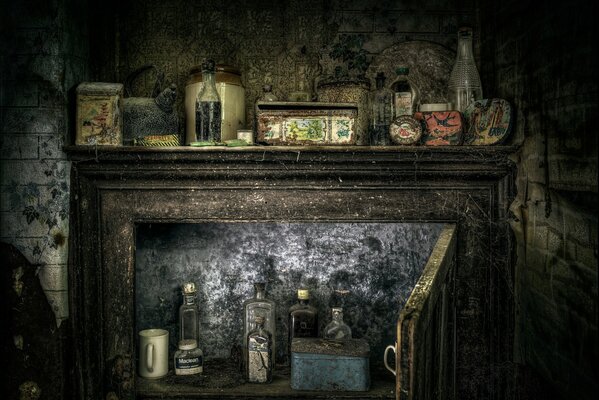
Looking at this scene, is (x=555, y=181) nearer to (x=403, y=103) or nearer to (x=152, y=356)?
(x=403, y=103)

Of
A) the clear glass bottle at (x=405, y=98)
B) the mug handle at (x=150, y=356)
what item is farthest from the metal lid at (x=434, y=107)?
the mug handle at (x=150, y=356)

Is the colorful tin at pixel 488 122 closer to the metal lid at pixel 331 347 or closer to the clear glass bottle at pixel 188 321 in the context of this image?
the metal lid at pixel 331 347

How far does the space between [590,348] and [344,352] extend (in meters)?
0.90

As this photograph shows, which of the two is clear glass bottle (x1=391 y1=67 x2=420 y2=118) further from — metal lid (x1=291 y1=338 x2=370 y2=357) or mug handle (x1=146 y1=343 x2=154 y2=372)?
mug handle (x1=146 y1=343 x2=154 y2=372)

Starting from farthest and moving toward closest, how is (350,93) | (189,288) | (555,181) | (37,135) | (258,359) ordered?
(189,288) → (258,359) → (350,93) → (37,135) → (555,181)

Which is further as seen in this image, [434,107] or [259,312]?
[259,312]

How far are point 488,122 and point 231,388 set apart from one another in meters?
1.38

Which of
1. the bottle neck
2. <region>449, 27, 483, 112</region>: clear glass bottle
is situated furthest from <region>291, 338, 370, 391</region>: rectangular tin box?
the bottle neck

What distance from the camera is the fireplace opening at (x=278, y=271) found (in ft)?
8.17

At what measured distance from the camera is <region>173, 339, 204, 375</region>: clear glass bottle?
2.26 meters

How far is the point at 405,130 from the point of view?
201 cm

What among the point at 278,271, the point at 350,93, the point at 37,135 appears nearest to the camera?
the point at 37,135

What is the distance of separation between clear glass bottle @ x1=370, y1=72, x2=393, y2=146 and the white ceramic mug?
1.17m

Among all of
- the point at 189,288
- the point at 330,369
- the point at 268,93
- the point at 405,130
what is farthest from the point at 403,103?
the point at 189,288
